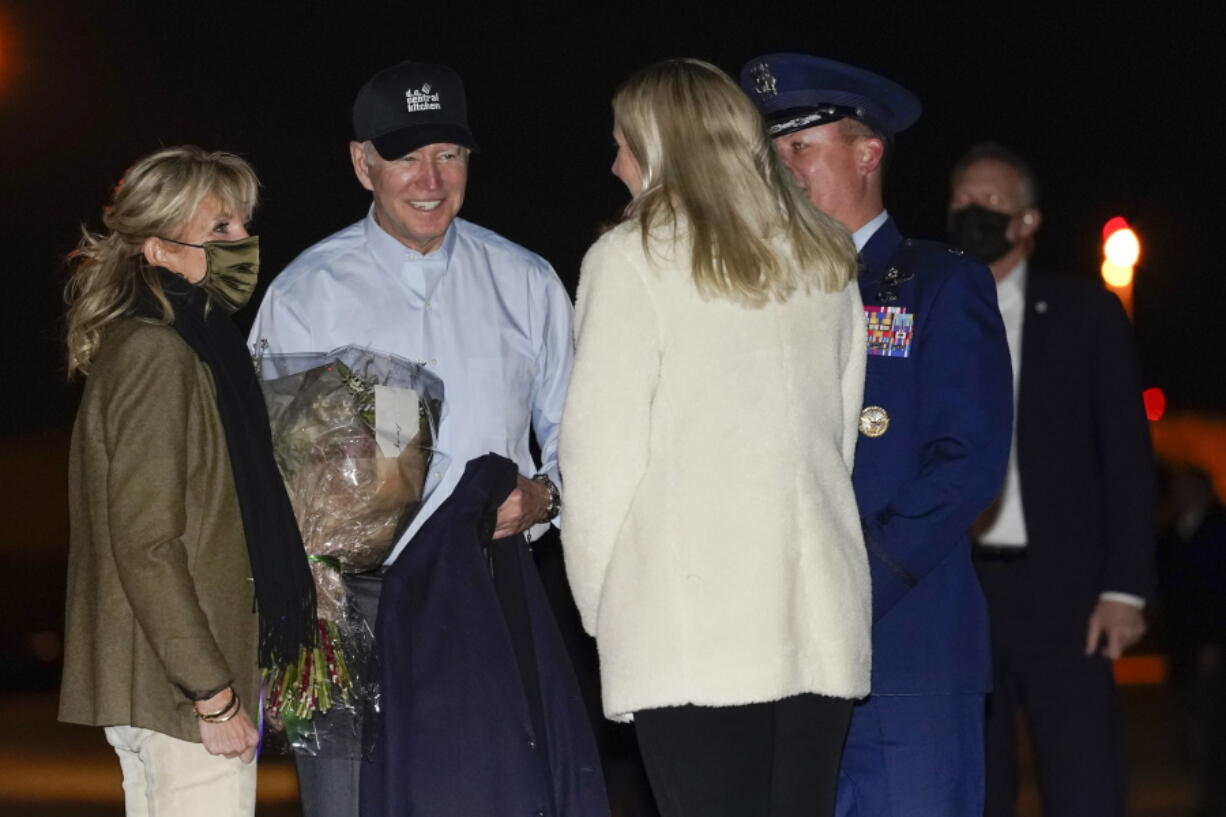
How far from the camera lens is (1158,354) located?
21.5 metres

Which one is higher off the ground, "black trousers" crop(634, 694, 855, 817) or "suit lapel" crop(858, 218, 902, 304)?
"suit lapel" crop(858, 218, 902, 304)

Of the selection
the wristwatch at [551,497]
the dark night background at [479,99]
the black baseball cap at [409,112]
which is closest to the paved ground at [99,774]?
the dark night background at [479,99]

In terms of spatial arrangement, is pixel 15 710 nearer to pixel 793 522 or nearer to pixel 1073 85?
pixel 1073 85

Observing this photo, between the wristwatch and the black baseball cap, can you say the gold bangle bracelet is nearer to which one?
the wristwatch

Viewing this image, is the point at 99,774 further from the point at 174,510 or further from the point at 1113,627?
the point at 174,510

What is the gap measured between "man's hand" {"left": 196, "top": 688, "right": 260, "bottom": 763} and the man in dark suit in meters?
2.11

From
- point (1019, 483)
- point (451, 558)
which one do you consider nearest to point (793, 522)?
point (451, 558)

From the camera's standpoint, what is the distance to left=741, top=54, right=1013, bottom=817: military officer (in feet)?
11.6

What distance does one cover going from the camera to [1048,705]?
4.77 m

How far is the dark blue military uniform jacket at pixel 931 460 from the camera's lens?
3.54m

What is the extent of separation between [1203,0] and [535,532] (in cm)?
926

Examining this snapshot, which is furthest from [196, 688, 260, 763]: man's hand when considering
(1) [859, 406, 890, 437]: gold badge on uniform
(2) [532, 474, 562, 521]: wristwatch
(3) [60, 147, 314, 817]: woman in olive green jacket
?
(1) [859, 406, 890, 437]: gold badge on uniform

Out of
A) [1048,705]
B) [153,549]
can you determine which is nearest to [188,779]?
[153,549]

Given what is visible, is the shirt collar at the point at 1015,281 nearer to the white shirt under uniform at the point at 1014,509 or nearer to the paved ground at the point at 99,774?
the white shirt under uniform at the point at 1014,509
